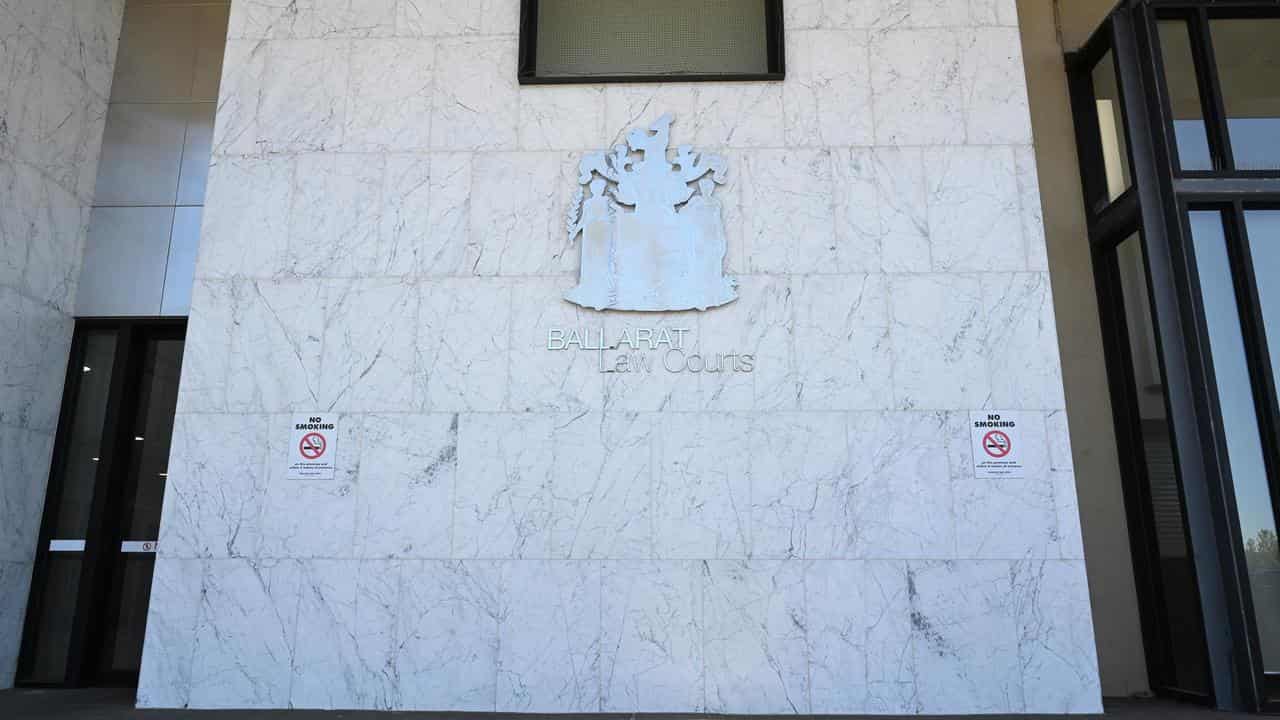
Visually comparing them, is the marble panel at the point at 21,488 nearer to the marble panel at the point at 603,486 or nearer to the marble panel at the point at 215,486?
the marble panel at the point at 215,486

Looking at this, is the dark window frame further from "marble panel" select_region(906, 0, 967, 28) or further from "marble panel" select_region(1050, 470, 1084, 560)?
"marble panel" select_region(1050, 470, 1084, 560)

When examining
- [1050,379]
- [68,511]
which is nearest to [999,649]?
[1050,379]

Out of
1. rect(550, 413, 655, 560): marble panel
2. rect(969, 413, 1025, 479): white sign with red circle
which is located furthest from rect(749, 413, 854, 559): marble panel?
rect(969, 413, 1025, 479): white sign with red circle

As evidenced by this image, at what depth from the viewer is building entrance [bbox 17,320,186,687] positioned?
8.39 metres

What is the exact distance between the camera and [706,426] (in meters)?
7.00

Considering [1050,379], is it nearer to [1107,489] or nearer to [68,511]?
[1107,489]

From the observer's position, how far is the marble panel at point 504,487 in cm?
689

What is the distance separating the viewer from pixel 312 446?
7.11 metres

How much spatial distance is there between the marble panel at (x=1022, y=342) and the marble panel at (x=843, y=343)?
79cm

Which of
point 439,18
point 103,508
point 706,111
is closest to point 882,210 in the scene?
point 706,111

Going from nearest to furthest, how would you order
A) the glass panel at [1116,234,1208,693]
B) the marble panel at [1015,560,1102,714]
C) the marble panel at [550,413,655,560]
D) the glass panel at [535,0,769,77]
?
the marble panel at [1015,560,1102,714], the marble panel at [550,413,655,560], the glass panel at [1116,234,1208,693], the glass panel at [535,0,769,77]

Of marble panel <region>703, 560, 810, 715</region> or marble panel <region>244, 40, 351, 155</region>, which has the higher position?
marble panel <region>244, 40, 351, 155</region>

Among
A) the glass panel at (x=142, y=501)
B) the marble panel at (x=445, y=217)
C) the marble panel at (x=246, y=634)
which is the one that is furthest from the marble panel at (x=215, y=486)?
the glass panel at (x=142, y=501)

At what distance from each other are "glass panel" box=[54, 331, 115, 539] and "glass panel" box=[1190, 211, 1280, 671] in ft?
31.7
